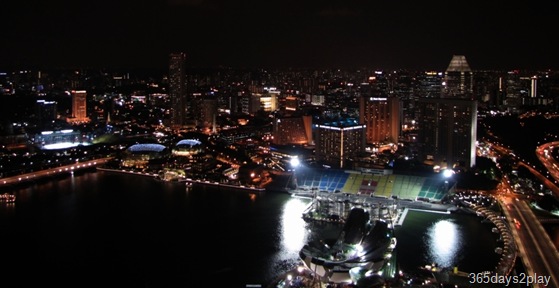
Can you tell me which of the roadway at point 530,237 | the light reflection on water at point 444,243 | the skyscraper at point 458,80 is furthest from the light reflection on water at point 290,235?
the skyscraper at point 458,80

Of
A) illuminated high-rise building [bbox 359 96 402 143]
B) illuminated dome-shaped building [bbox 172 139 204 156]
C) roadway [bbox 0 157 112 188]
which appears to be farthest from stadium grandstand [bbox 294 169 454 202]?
roadway [bbox 0 157 112 188]

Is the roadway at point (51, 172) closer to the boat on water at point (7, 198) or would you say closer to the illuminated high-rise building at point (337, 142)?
the boat on water at point (7, 198)

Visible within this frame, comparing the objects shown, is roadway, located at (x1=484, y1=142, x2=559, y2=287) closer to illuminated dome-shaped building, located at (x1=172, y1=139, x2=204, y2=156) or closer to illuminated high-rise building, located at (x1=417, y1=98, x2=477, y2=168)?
illuminated high-rise building, located at (x1=417, y1=98, x2=477, y2=168)

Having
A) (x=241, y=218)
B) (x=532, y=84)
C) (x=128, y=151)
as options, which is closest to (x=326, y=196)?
(x=241, y=218)

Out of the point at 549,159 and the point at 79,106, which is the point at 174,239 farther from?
the point at 79,106

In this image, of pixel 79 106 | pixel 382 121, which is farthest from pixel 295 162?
pixel 79 106
